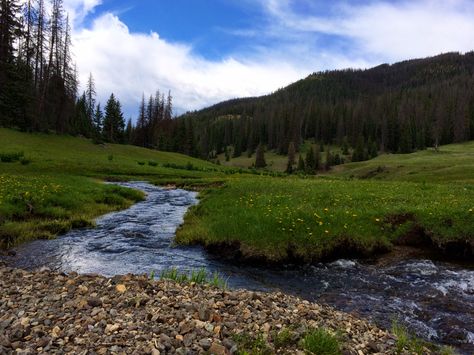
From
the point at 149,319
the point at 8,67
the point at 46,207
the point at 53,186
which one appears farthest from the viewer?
the point at 8,67

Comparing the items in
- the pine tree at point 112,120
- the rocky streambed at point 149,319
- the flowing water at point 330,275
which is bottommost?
the flowing water at point 330,275

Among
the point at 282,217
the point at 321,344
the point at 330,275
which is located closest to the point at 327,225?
the point at 282,217

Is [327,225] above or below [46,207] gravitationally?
above

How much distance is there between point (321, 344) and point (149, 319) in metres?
3.39

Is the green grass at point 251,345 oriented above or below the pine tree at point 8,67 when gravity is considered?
below

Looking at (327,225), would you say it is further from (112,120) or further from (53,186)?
(112,120)

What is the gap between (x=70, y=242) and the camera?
Result: 16.9 metres

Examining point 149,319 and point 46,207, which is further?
point 46,207

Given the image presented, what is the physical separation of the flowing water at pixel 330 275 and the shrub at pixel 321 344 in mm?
3395

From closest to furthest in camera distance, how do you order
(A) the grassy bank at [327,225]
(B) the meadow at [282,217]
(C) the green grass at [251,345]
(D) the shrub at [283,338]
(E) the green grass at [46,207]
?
(C) the green grass at [251,345], (D) the shrub at [283,338], (A) the grassy bank at [327,225], (B) the meadow at [282,217], (E) the green grass at [46,207]

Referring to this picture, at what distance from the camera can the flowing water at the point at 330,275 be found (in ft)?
33.5

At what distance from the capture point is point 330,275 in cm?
1376

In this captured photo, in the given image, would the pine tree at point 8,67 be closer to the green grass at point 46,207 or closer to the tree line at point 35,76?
the tree line at point 35,76

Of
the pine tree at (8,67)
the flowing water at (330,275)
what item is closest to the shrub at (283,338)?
the flowing water at (330,275)
